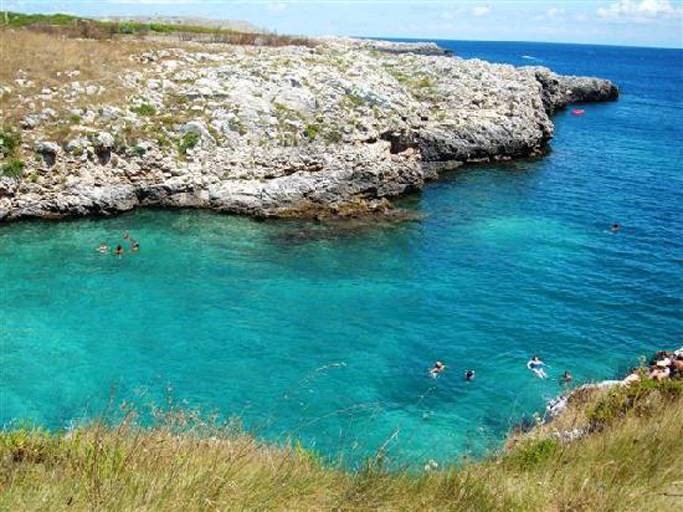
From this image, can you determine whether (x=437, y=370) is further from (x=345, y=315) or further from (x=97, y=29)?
(x=97, y=29)

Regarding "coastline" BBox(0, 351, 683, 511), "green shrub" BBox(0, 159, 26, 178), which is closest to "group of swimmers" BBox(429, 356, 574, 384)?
"coastline" BBox(0, 351, 683, 511)

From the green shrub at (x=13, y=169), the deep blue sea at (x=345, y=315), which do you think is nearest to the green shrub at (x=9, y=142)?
the green shrub at (x=13, y=169)

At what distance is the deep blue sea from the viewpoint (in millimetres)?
22625

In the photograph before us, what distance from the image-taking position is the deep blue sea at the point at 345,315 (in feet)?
74.2

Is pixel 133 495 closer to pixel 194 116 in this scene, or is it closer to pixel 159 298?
pixel 159 298

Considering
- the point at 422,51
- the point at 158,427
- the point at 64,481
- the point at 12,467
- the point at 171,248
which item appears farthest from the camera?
the point at 422,51

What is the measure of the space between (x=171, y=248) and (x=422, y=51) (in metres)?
181

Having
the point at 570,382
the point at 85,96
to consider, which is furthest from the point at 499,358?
the point at 85,96

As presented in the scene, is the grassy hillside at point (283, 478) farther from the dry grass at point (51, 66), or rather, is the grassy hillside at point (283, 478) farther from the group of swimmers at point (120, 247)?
the dry grass at point (51, 66)

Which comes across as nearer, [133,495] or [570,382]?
[133,495]

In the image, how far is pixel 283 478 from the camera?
766cm

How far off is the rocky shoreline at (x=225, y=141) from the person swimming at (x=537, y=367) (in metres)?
19.7

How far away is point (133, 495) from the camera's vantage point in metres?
6.71

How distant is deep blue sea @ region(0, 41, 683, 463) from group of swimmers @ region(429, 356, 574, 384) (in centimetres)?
34
